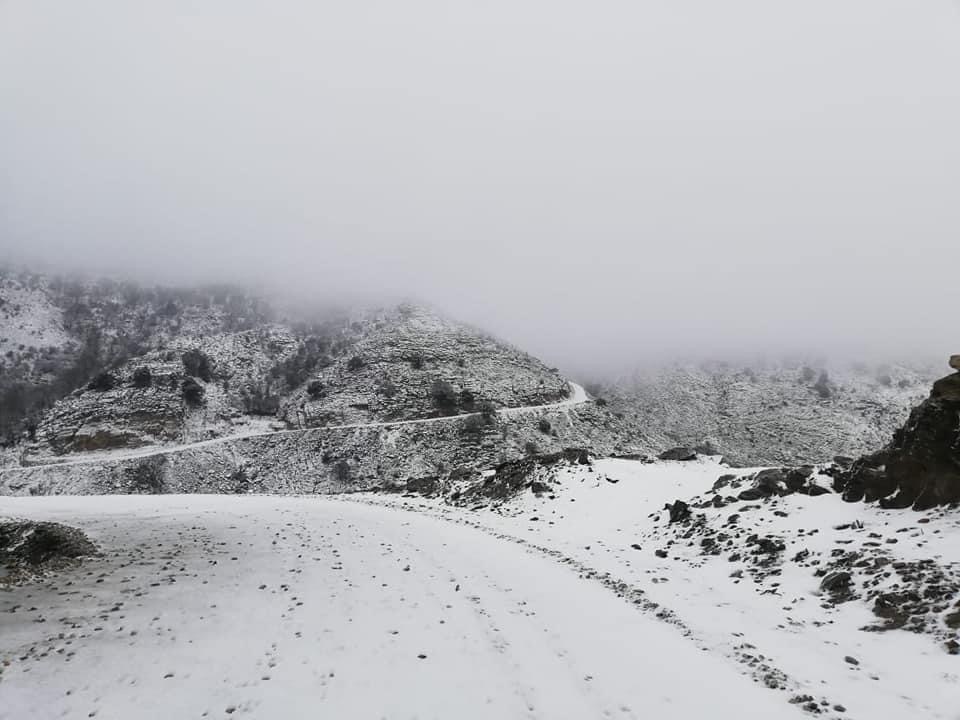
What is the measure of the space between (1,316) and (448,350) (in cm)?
8571

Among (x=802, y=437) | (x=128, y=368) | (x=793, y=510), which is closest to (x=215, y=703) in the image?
(x=793, y=510)

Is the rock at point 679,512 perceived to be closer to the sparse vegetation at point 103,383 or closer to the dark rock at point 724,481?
the dark rock at point 724,481

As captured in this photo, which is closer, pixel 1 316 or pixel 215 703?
pixel 215 703

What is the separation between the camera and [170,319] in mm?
94062

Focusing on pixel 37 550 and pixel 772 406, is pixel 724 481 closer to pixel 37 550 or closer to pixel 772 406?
pixel 37 550

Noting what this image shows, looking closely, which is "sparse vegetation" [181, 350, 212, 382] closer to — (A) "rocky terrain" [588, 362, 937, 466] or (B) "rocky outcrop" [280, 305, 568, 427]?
(B) "rocky outcrop" [280, 305, 568, 427]

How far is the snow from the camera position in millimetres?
6199

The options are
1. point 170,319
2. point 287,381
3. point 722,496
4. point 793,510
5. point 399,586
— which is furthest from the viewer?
point 170,319

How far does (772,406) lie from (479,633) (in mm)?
71482

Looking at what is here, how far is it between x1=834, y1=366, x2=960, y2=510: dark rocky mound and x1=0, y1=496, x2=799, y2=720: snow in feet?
23.4

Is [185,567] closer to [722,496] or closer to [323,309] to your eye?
[722,496]

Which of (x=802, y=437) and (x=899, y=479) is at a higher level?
(x=899, y=479)

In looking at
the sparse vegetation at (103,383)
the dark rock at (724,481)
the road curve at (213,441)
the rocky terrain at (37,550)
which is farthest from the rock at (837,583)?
the sparse vegetation at (103,383)

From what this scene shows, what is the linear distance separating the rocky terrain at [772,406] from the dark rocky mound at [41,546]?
50971 mm
